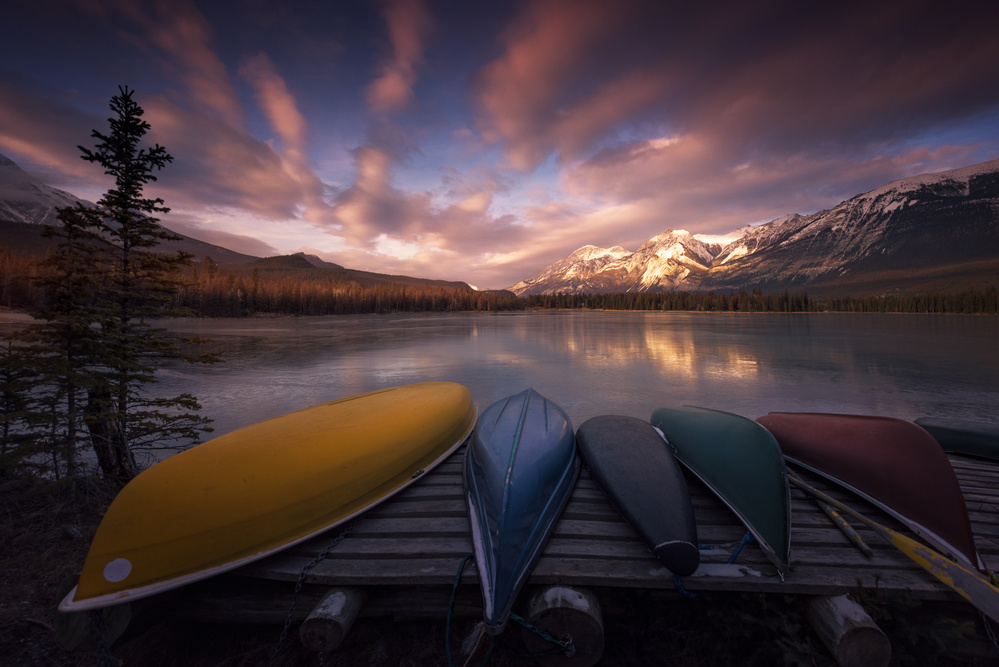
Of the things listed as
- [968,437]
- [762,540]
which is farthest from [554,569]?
[968,437]

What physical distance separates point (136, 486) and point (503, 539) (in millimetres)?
2997

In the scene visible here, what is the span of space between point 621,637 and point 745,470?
6.61 feet

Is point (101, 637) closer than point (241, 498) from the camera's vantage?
Yes

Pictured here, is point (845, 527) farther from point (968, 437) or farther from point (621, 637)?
point (968, 437)

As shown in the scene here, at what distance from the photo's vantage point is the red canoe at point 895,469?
10.2 feet

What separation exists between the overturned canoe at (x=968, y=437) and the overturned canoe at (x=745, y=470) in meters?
3.40

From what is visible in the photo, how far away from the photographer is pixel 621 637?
2969 mm

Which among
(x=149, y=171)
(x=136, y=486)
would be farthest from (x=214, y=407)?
(x=136, y=486)

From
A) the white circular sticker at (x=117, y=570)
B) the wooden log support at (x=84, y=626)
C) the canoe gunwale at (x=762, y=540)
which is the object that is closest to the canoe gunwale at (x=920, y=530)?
the canoe gunwale at (x=762, y=540)

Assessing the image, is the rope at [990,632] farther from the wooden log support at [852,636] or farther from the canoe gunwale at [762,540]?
the canoe gunwale at [762,540]

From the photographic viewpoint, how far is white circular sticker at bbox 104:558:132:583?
8.35 feet

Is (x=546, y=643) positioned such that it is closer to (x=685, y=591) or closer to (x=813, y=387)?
(x=685, y=591)

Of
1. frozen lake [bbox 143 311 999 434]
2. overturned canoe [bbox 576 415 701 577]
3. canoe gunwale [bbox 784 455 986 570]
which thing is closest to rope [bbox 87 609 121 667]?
overturned canoe [bbox 576 415 701 577]

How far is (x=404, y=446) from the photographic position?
4.58 m
